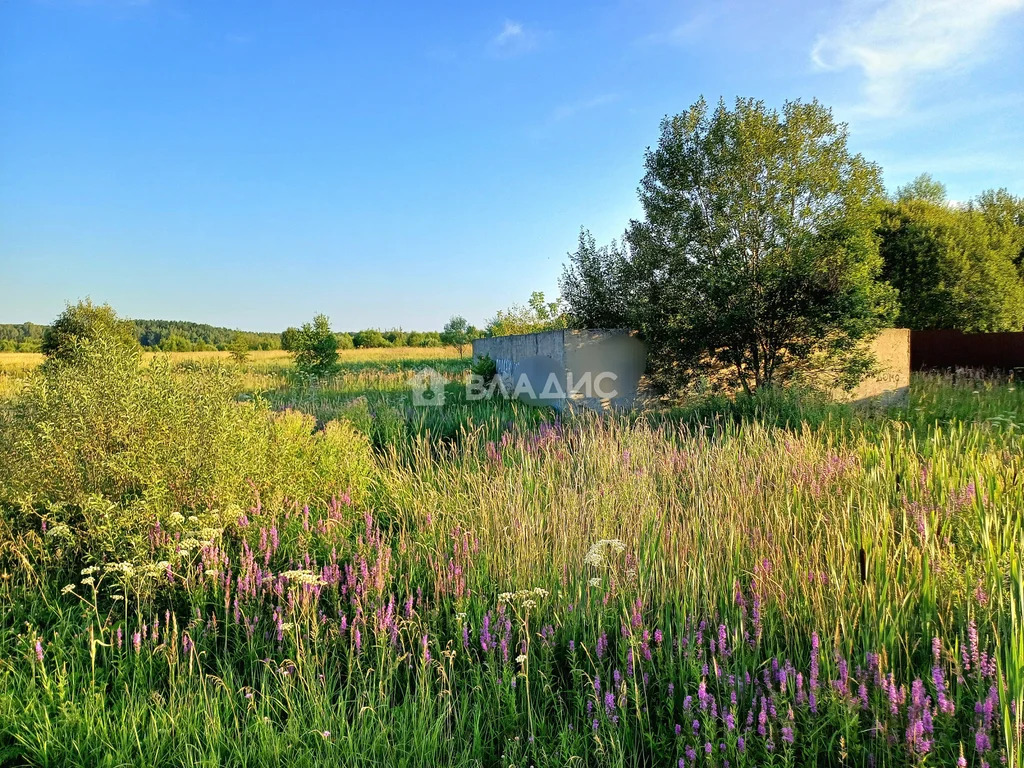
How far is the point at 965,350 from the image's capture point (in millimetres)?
16688

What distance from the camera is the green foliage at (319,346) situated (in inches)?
663

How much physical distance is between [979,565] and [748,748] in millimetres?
1548

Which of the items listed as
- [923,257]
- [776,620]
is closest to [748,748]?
[776,620]

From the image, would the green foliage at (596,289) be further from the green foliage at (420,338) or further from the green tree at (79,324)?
the green foliage at (420,338)

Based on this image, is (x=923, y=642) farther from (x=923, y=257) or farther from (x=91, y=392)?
(x=923, y=257)

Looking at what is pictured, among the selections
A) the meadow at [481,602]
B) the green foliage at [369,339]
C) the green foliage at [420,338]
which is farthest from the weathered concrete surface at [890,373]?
the green foliage at [369,339]

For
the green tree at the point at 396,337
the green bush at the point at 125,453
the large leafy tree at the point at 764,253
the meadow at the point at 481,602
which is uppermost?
the green tree at the point at 396,337

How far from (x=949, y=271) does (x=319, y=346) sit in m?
18.6

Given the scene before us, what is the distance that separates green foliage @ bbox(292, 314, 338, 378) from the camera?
16.8 m

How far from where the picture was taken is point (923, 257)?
17.2 metres

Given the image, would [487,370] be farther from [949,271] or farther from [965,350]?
[949,271]

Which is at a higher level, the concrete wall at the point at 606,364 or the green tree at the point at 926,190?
the green tree at the point at 926,190

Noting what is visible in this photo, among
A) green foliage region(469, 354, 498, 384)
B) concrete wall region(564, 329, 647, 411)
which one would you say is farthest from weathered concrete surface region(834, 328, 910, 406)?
green foliage region(469, 354, 498, 384)

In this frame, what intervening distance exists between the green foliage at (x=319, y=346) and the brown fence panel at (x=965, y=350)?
16.7 meters
